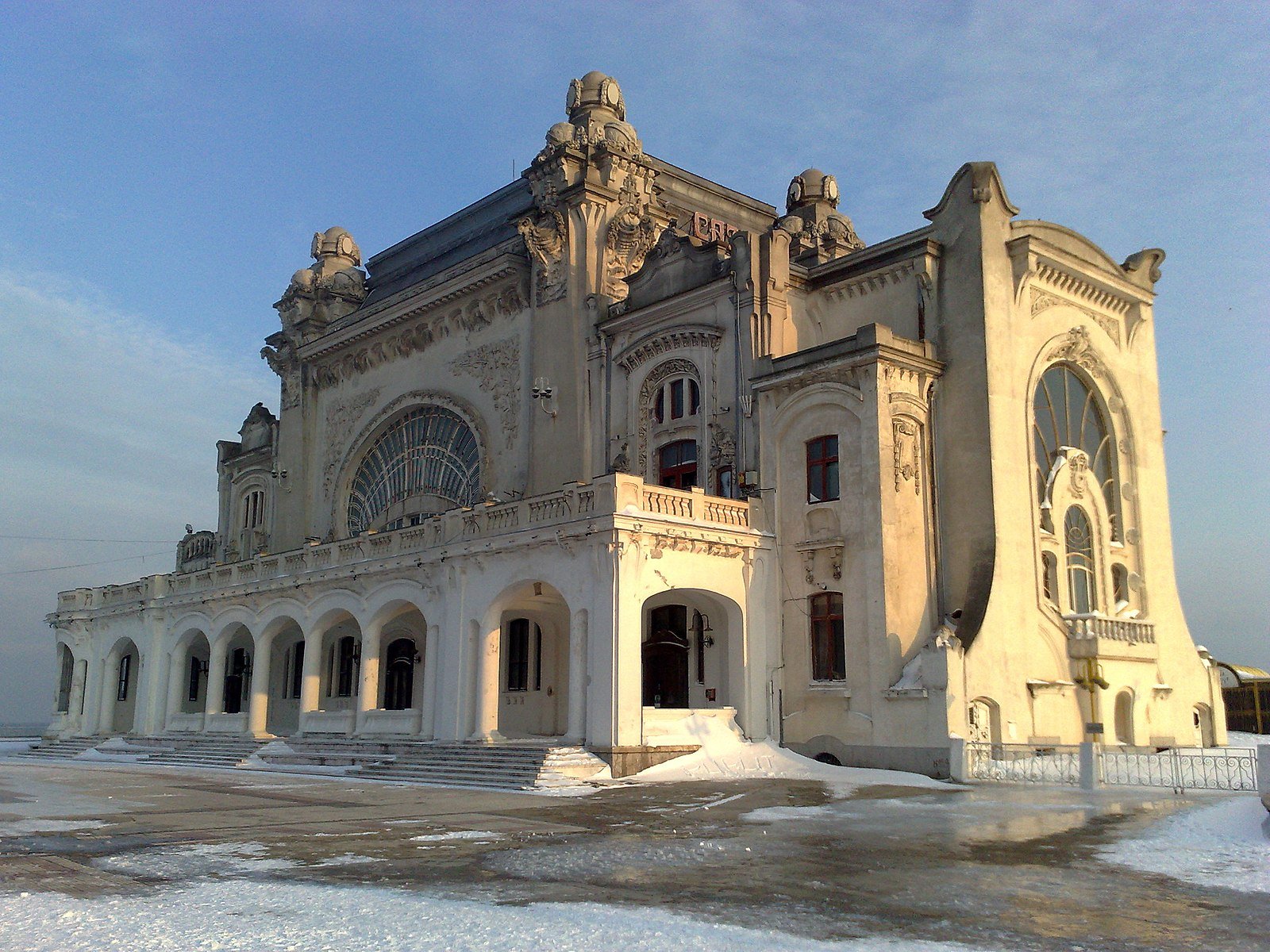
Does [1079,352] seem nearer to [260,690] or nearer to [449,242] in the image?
[449,242]

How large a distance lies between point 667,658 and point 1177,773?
12.8m

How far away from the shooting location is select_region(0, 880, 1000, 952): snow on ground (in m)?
8.22

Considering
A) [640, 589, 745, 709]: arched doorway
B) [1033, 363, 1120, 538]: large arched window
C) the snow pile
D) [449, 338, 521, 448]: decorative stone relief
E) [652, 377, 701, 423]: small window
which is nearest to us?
Result: the snow pile

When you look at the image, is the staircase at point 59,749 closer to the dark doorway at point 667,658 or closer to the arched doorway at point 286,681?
the arched doorway at point 286,681

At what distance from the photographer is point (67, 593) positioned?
4756cm

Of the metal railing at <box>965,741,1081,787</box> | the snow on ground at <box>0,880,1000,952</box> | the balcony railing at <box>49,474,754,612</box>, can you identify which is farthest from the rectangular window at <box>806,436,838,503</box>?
the snow on ground at <box>0,880,1000,952</box>

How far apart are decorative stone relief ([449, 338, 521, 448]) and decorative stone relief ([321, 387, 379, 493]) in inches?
266

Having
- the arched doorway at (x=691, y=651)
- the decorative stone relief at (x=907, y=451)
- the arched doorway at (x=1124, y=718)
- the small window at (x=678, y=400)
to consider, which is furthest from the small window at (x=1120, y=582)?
the small window at (x=678, y=400)

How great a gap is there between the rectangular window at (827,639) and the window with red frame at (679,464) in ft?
16.8

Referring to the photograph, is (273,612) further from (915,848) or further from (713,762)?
(915,848)

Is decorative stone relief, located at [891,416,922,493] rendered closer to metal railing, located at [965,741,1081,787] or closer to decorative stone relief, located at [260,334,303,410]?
metal railing, located at [965,741,1081,787]

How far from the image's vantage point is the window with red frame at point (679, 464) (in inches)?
1271

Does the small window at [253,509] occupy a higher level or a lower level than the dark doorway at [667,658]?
higher

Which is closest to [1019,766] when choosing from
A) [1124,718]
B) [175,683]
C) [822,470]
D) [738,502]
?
[1124,718]
